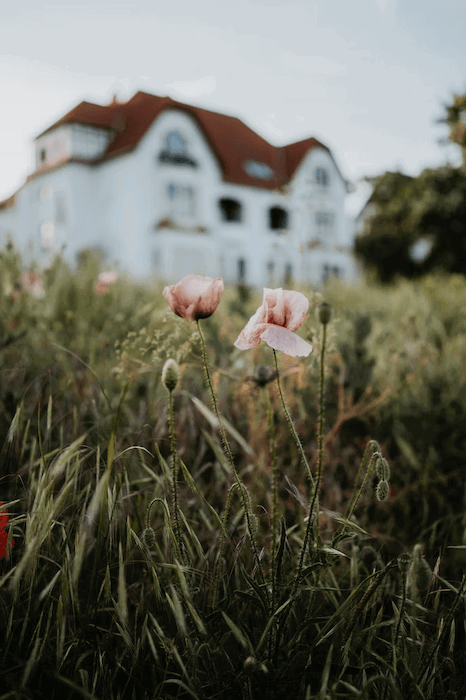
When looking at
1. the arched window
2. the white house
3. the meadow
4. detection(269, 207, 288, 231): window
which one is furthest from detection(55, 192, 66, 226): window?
the meadow

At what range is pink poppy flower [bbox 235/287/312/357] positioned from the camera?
2.74 feet

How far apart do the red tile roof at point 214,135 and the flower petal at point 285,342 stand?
18341mm

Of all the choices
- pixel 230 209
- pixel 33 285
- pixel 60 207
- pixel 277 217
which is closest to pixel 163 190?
pixel 230 209

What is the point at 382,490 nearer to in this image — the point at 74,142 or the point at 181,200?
the point at 181,200

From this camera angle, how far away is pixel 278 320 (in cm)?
88

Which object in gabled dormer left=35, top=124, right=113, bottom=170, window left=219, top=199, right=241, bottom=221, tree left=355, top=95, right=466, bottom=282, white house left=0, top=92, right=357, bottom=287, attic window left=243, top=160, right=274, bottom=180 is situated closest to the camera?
tree left=355, top=95, right=466, bottom=282

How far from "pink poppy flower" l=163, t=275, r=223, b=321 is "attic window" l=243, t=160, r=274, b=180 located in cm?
2094

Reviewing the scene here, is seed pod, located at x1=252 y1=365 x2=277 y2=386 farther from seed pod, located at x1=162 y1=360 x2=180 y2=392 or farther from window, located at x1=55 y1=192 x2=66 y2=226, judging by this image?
window, located at x1=55 y1=192 x2=66 y2=226

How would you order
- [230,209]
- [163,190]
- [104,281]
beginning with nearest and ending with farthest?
[104,281] → [163,190] → [230,209]

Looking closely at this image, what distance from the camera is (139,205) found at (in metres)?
18.3

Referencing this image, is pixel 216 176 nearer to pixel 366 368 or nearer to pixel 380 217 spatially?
pixel 380 217

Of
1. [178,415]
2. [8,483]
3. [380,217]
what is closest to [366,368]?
[178,415]

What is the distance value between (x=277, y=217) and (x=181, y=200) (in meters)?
4.22

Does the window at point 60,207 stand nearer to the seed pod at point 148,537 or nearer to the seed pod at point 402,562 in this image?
the seed pod at point 148,537
